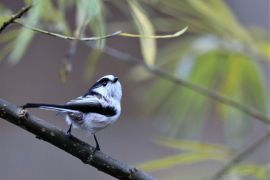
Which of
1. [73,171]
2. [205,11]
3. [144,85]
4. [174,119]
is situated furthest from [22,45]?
[144,85]

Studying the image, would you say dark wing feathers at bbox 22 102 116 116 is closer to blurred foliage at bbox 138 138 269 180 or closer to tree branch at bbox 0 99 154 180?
tree branch at bbox 0 99 154 180

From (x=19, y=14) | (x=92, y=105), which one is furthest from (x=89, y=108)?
(x=19, y=14)

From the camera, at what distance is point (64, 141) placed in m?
0.50

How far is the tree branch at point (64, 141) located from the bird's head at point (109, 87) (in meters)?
0.06

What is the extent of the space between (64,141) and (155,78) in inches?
29.9

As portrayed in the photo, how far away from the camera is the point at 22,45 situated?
0.56 metres

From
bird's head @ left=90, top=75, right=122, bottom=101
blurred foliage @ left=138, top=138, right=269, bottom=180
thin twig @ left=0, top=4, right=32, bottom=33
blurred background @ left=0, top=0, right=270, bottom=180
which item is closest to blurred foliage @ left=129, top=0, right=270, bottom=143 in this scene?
blurred background @ left=0, top=0, right=270, bottom=180

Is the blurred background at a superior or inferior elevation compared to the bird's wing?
superior

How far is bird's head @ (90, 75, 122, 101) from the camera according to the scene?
0.57 metres

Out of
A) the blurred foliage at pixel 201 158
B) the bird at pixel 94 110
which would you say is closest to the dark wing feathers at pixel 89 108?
the bird at pixel 94 110

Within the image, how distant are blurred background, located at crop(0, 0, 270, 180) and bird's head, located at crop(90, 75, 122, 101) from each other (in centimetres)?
3

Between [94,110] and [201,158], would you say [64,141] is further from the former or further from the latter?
[201,158]

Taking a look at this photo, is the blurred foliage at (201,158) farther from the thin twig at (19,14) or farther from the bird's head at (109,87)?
the thin twig at (19,14)

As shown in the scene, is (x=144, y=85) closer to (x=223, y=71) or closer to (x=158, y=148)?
(x=158, y=148)
